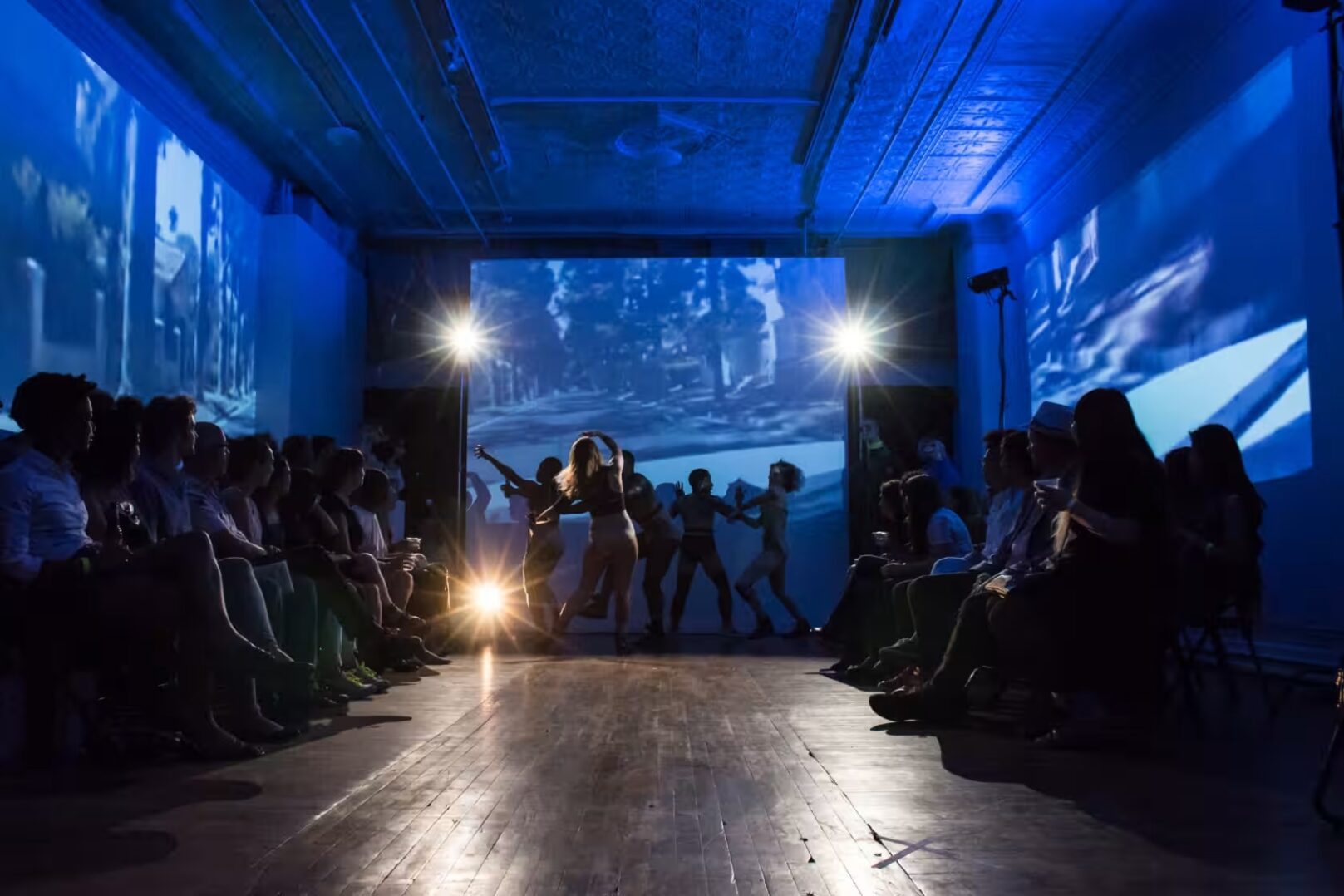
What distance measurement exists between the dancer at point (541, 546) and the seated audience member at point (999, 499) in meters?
2.72

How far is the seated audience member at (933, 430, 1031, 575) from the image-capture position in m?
3.52

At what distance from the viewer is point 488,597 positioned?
877 centimetres

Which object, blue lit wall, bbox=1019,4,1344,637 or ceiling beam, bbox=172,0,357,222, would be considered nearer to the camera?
blue lit wall, bbox=1019,4,1344,637

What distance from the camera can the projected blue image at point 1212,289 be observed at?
185 inches

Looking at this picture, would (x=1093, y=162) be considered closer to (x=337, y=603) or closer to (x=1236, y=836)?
(x=337, y=603)

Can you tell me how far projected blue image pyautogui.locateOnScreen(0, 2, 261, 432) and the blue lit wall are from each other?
559 cm

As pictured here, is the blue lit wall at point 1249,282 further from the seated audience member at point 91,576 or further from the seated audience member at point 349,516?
the seated audience member at point 91,576

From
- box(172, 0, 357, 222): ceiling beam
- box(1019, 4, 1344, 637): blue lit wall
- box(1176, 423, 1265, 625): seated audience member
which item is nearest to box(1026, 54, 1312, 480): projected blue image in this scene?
box(1019, 4, 1344, 637): blue lit wall

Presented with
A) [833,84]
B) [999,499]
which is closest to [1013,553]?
[999,499]

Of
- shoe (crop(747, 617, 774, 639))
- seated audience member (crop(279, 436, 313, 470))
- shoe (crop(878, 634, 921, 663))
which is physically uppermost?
seated audience member (crop(279, 436, 313, 470))

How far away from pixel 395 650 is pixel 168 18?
147 inches

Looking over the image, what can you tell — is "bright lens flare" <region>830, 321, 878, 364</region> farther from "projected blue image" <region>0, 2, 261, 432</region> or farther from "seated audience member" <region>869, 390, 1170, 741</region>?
"seated audience member" <region>869, 390, 1170, 741</region>

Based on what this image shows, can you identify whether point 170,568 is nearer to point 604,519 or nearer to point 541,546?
point 604,519

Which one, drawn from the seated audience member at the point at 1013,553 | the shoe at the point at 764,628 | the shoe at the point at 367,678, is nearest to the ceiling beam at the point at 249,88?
the shoe at the point at 367,678
